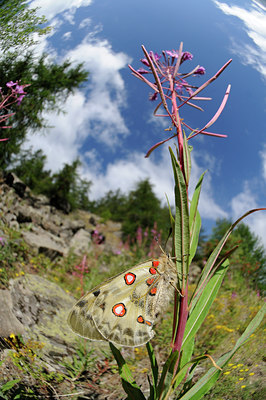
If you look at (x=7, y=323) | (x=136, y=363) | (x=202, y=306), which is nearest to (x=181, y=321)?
(x=202, y=306)

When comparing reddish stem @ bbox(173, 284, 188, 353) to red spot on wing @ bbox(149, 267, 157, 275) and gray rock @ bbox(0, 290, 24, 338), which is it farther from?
gray rock @ bbox(0, 290, 24, 338)

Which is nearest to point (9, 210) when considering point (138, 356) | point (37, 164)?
point (37, 164)

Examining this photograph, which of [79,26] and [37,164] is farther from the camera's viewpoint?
[37,164]

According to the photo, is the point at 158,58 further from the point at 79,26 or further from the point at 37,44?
the point at 79,26

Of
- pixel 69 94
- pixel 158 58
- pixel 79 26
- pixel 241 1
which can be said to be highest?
pixel 69 94

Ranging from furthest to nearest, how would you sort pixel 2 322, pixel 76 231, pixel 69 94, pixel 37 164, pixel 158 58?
1. pixel 76 231
2. pixel 37 164
3. pixel 69 94
4. pixel 2 322
5. pixel 158 58

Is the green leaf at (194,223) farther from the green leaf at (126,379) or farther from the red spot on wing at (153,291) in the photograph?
the green leaf at (126,379)

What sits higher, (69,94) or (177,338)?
(69,94)
